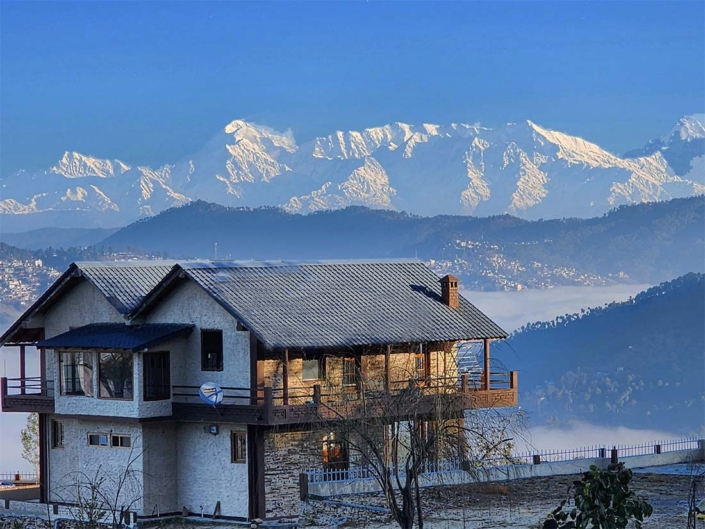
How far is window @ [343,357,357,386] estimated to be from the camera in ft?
177

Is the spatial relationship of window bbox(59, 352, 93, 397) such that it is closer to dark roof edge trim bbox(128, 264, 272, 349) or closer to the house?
the house

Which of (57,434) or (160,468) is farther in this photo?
(57,434)

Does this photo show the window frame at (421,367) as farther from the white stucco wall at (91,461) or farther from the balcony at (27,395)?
the balcony at (27,395)

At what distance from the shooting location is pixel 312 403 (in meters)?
51.7

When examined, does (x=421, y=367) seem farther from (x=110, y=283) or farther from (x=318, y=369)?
(x=110, y=283)

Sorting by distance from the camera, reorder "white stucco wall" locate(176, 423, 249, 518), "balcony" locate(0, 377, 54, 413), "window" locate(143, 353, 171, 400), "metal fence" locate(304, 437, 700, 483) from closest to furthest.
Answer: "metal fence" locate(304, 437, 700, 483) → "white stucco wall" locate(176, 423, 249, 518) → "window" locate(143, 353, 171, 400) → "balcony" locate(0, 377, 54, 413)

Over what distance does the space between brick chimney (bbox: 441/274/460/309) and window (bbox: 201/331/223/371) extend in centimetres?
904

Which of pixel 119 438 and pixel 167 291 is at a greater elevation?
pixel 167 291

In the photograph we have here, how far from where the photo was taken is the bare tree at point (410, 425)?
50.3m

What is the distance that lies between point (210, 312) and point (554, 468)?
Answer: 12582 millimetres

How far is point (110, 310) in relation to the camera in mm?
56250

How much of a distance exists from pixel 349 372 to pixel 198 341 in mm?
5042

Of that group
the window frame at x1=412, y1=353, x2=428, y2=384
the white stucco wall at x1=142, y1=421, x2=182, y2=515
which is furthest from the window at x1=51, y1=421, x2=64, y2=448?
the window frame at x1=412, y1=353, x2=428, y2=384

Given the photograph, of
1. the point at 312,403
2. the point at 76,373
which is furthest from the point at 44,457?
the point at 312,403
